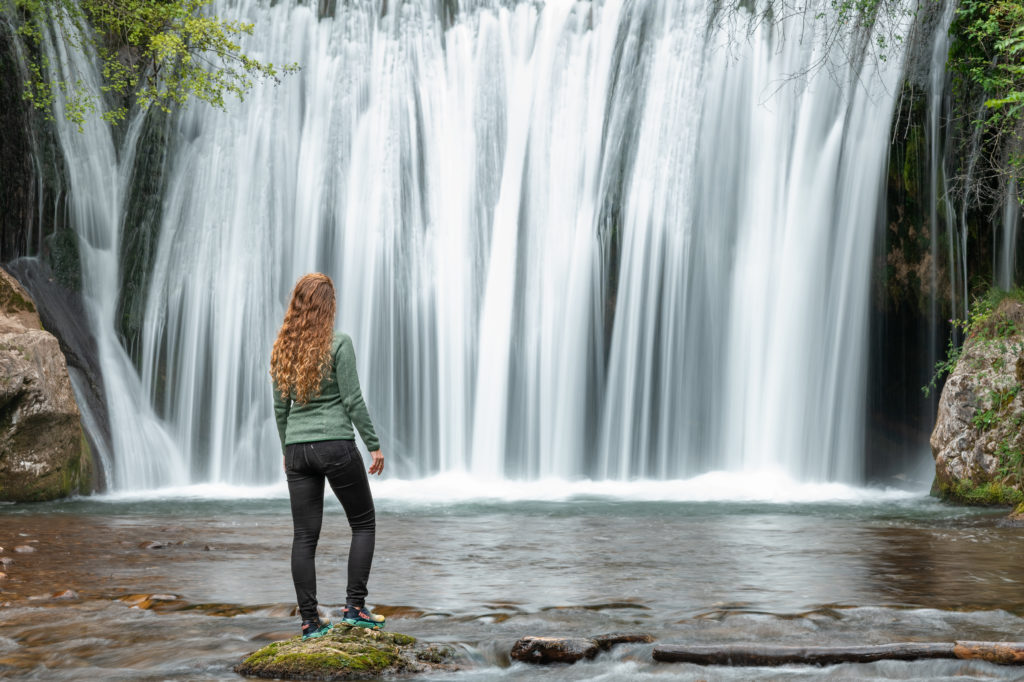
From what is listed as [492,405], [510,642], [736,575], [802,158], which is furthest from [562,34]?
[510,642]

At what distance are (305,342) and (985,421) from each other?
30.2 ft

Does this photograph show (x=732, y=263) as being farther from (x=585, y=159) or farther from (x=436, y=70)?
(x=436, y=70)

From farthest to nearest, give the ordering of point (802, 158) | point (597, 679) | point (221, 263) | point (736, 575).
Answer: point (221, 263) → point (802, 158) → point (736, 575) → point (597, 679)

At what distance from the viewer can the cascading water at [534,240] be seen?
48.9ft

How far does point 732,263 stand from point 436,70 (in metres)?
6.42

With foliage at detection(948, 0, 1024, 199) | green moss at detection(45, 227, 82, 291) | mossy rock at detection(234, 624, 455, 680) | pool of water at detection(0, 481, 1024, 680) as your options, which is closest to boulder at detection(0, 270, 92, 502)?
pool of water at detection(0, 481, 1024, 680)

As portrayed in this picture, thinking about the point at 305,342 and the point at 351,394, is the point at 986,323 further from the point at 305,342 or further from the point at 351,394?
the point at 305,342

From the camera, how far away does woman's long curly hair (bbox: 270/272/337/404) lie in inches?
181

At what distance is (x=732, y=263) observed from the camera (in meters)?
15.5

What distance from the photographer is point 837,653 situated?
445 centimetres

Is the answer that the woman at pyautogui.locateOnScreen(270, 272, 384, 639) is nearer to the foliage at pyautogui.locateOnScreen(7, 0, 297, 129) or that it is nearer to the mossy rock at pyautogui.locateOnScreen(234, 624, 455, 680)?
the mossy rock at pyautogui.locateOnScreen(234, 624, 455, 680)

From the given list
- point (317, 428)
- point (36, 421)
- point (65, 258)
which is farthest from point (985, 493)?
point (65, 258)

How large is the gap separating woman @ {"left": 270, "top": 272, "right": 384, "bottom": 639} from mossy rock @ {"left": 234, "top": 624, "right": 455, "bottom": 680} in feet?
0.41

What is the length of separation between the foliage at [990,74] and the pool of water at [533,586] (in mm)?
4193
